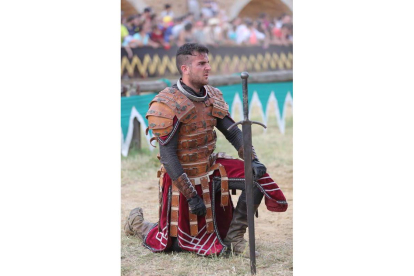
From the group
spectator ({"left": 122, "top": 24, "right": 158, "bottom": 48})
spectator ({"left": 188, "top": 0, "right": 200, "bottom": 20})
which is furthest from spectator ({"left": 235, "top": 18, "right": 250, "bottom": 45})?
spectator ({"left": 122, "top": 24, "right": 158, "bottom": 48})

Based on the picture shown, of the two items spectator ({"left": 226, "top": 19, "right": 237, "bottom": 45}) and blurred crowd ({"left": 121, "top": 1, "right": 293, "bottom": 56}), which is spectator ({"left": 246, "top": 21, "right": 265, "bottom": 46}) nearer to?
blurred crowd ({"left": 121, "top": 1, "right": 293, "bottom": 56})

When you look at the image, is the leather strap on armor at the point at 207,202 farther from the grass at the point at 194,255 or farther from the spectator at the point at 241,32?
the spectator at the point at 241,32

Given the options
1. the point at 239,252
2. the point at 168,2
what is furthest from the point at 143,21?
the point at 239,252

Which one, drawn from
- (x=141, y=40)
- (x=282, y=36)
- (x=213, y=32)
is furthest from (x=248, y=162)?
(x=282, y=36)

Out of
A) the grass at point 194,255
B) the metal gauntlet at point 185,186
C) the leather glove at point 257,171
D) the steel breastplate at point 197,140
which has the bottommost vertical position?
the grass at point 194,255

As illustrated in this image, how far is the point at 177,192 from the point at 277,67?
25.3 ft

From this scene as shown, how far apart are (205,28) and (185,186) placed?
7.50 m

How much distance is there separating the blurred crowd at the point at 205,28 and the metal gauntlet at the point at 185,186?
5.62 meters

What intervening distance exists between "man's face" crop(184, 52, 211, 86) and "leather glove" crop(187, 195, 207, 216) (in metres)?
0.83

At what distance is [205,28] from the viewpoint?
441 inches

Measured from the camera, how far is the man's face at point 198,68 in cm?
412

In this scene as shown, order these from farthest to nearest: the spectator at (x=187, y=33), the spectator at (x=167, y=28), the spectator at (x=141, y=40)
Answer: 1. the spectator at (x=187, y=33)
2. the spectator at (x=167, y=28)
3. the spectator at (x=141, y=40)

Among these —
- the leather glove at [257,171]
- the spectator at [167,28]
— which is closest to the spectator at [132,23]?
the spectator at [167,28]

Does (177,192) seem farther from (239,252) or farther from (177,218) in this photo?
(239,252)
